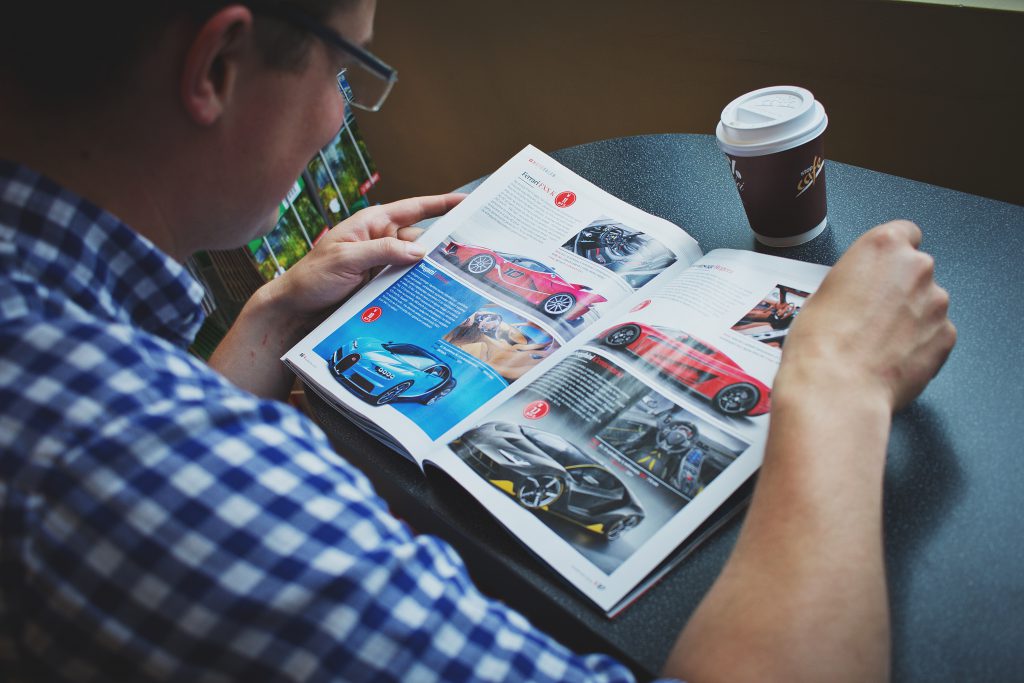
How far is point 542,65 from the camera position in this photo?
175 cm

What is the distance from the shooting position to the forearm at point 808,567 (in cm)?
53

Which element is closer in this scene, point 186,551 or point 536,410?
point 186,551

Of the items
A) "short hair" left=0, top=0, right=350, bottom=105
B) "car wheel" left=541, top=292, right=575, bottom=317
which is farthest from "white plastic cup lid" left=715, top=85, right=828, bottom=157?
"short hair" left=0, top=0, right=350, bottom=105

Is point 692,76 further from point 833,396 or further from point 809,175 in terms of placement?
point 833,396

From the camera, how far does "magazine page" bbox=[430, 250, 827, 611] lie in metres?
0.64

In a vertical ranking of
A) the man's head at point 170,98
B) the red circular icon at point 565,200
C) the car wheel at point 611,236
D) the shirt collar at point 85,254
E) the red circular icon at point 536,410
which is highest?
the man's head at point 170,98

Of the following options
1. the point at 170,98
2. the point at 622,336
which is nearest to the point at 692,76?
the point at 622,336

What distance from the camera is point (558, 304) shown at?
85cm

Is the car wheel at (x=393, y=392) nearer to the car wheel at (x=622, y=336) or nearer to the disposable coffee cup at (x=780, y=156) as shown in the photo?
the car wheel at (x=622, y=336)

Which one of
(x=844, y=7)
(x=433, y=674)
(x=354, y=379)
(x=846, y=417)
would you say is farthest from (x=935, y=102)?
(x=433, y=674)

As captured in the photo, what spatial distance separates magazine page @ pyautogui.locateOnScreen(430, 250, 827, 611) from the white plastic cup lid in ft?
0.35

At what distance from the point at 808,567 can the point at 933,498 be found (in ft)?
0.49

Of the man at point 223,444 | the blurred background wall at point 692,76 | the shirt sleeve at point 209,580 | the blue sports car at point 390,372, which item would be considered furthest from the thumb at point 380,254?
the blurred background wall at point 692,76

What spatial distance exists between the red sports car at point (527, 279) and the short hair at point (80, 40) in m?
0.38
